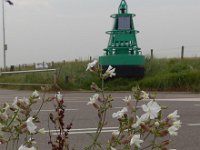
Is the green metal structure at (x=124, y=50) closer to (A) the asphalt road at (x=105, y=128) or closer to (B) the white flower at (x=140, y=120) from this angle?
(A) the asphalt road at (x=105, y=128)

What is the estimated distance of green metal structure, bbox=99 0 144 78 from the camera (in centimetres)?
2127

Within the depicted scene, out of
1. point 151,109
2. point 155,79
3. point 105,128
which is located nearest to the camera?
point 151,109

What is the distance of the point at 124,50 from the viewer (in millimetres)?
21625

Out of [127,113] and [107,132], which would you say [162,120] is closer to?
[127,113]

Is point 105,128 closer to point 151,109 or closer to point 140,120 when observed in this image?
point 140,120

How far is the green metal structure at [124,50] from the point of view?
21.3 meters

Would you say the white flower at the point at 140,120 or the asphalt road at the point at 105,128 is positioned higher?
the white flower at the point at 140,120

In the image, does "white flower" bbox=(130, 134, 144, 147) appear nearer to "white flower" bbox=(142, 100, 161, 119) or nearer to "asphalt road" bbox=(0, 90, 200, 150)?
"white flower" bbox=(142, 100, 161, 119)

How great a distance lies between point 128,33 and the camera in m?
21.8

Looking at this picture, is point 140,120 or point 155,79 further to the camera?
point 155,79

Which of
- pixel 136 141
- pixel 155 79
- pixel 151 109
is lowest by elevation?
pixel 155 79

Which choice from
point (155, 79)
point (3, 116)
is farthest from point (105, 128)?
point (155, 79)

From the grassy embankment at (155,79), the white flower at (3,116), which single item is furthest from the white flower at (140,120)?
the grassy embankment at (155,79)

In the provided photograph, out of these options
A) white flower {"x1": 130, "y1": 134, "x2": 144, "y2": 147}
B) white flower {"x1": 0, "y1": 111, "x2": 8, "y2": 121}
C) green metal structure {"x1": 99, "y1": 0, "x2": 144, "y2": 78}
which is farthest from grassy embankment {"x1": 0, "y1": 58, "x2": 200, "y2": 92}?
white flower {"x1": 130, "y1": 134, "x2": 144, "y2": 147}
